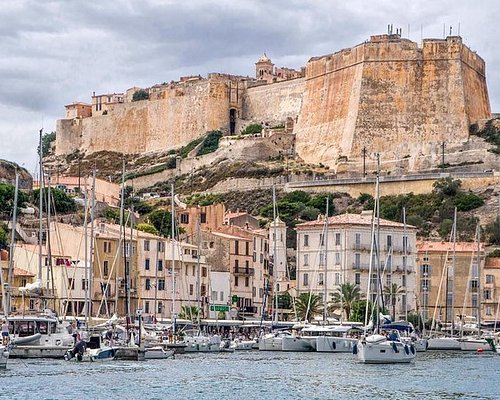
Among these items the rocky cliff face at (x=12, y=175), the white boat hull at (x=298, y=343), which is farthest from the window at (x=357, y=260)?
the rocky cliff face at (x=12, y=175)

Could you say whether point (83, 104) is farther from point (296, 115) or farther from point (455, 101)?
point (455, 101)

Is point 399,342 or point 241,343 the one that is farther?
point 241,343

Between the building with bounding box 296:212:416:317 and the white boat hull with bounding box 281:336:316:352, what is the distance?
10582 millimetres

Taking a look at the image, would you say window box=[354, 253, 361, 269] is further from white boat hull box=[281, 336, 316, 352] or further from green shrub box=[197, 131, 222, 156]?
green shrub box=[197, 131, 222, 156]

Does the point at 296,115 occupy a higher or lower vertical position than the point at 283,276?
higher

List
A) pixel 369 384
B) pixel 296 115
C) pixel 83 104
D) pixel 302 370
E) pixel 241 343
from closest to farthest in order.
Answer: pixel 369 384 < pixel 302 370 < pixel 241 343 < pixel 296 115 < pixel 83 104

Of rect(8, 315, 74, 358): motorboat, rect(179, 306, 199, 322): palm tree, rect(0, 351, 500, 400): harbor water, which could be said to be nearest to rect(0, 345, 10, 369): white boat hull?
rect(0, 351, 500, 400): harbor water

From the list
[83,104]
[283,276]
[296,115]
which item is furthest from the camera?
[83,104]

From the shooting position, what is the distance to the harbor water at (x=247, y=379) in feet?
133

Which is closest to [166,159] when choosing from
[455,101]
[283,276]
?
[455,101]

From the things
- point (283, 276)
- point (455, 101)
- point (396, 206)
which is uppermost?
point (455, 101)

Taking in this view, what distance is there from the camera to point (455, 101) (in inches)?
4166

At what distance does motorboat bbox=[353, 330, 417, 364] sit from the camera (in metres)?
51.8

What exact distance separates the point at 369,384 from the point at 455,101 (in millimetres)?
63923
